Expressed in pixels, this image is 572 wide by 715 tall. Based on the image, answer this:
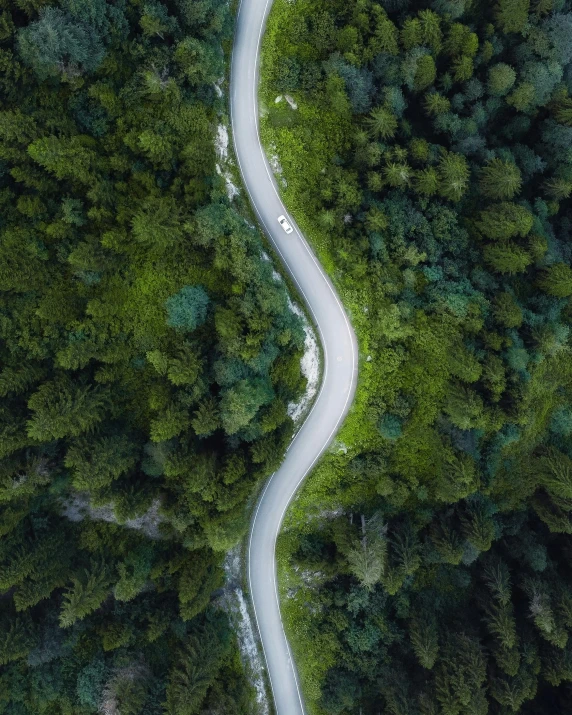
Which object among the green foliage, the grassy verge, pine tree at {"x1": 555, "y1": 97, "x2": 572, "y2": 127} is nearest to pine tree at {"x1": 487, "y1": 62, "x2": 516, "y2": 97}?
pine tree at {"x1": 555, "y1": 97, "x2": 572, "y2": 127}

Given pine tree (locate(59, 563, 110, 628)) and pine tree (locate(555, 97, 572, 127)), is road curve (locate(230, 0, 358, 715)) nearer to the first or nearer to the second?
pine tree (locate(59, 563, 110, 628))

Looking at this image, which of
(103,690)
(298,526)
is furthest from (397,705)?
(103,690)

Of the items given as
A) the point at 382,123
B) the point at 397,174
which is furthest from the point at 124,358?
the point at 382,123

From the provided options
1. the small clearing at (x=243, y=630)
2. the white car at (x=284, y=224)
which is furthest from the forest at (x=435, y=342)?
the small clearing at (x=243, y=630)

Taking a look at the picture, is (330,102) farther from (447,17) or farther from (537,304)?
(537,304)

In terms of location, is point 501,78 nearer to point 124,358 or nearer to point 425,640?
point 124,358
